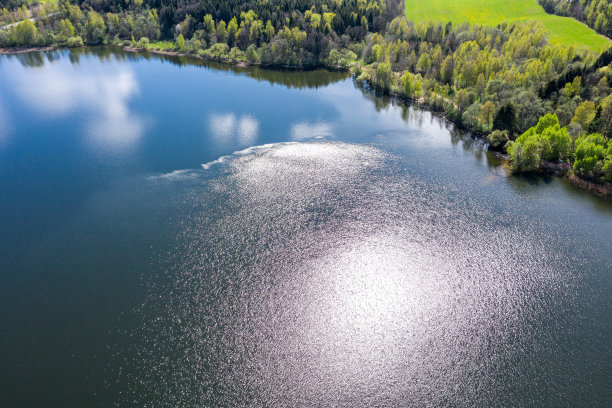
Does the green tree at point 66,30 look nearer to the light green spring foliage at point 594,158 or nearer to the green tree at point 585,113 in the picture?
the green tree at point 585,113

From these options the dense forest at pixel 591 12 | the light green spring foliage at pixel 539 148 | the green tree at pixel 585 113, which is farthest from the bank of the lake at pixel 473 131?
the dense forest at pixel 591 12

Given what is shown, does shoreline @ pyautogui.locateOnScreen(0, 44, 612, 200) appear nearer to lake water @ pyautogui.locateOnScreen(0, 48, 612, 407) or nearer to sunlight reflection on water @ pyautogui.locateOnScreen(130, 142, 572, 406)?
lake water @ pyautogui.locateOnScreen(0, 48, 612, 407)

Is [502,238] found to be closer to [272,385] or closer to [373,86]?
[272,385]

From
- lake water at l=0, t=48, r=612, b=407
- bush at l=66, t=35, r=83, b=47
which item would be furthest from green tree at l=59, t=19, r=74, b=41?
lake water at l=0, t=48, r=612, b=407

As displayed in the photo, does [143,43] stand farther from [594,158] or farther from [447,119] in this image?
[594,158]

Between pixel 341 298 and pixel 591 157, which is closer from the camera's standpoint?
pixel 341 298

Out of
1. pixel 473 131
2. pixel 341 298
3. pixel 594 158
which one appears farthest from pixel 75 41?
pixel 594 158

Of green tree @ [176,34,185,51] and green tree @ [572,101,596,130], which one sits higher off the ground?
green tree @ [176,34,185,51]

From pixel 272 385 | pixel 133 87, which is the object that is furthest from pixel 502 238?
pixel 133 87
